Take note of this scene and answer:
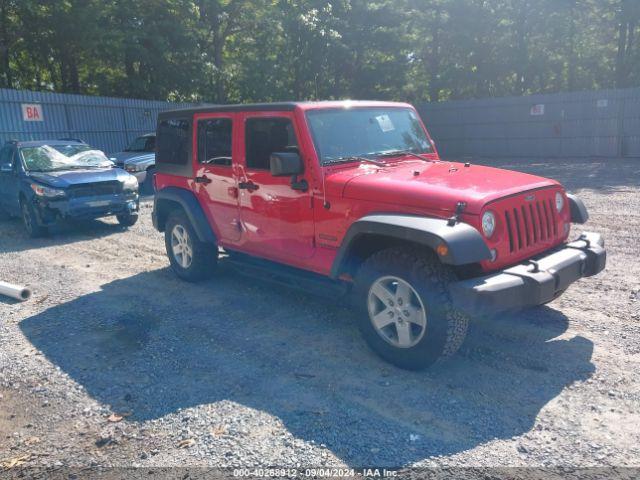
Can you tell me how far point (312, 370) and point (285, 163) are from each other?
1.75m

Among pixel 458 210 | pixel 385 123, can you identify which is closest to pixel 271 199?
pixel 385 123

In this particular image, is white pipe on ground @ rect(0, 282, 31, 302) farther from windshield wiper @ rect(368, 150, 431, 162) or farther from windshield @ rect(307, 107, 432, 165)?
windshield wiper @ rect(368, 150, 431, 162)

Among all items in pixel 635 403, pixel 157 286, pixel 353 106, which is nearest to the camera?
pixel 635 403

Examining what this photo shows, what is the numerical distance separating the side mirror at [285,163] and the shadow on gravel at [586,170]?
9.57 metres

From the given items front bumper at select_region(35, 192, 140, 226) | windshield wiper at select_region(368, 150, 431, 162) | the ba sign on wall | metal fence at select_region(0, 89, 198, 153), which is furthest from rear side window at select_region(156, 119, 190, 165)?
the ba sign on wall

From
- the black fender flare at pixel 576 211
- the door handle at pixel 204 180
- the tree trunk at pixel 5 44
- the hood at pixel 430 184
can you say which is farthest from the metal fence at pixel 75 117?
the black fender flare at pixel 576 211

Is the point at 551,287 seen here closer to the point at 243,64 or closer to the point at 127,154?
the point at 127,154

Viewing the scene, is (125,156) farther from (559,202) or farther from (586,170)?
(559,202)

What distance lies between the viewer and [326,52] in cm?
2616

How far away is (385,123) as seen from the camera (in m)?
5.71

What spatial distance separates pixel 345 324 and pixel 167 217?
3.07 m

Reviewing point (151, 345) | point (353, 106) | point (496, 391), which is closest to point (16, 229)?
point (151, 345)

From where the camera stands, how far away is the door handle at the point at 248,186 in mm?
5699

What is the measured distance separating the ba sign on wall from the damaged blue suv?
19.9 ft
